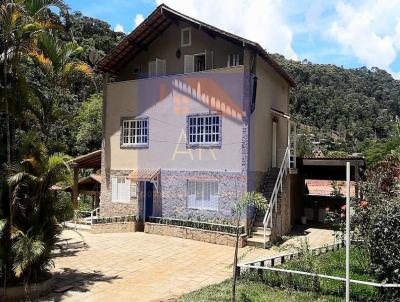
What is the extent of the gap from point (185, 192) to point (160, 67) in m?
6.96

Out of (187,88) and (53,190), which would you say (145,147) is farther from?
(53,190)

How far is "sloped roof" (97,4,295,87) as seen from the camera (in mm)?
19094

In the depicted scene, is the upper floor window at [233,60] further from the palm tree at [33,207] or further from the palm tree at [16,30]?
the palm tree at [33,207]

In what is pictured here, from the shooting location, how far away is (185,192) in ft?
67.3

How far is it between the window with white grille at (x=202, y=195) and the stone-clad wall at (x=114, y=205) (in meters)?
3.48

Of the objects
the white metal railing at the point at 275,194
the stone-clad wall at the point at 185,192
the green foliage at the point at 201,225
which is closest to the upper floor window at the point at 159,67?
the stone-clad wall at the point at 185,192

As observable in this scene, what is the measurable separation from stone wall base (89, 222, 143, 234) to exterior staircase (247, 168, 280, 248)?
6243 mm

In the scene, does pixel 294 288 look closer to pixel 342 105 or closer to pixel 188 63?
pixel 188 63

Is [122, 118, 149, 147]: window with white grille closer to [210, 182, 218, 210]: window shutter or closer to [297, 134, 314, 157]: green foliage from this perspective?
[210, 182, 218, 210]: window shutter

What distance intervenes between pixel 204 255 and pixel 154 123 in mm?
8222

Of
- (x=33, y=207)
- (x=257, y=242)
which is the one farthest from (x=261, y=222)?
(x=33, y=207)

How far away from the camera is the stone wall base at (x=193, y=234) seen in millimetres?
17688

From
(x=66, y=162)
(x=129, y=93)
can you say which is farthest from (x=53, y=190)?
(x=129, y=93)

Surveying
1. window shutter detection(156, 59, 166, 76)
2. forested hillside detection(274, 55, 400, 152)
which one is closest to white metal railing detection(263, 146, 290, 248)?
window shutter detection(156, 59, 166, 76)
